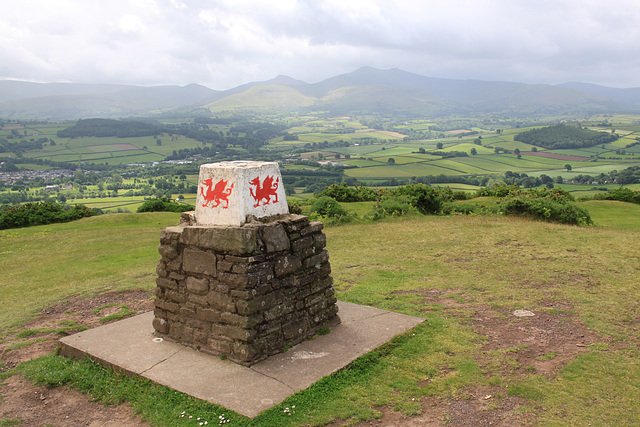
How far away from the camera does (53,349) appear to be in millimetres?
7820

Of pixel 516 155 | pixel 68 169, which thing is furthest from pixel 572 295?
pixel 68 169

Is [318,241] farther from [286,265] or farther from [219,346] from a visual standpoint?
[219,346]

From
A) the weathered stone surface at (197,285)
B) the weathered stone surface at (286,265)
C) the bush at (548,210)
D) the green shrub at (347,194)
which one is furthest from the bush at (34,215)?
the bush at (548,210)

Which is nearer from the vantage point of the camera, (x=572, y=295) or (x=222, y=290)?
(x=222, y=290)

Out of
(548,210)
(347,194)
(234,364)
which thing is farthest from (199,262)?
(347,194)

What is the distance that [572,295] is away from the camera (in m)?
9.37

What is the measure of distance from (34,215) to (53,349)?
1899cm

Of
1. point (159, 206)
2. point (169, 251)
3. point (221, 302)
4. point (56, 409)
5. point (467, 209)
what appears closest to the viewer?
point (56, 409)

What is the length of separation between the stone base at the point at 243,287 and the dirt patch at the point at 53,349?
5.32ft

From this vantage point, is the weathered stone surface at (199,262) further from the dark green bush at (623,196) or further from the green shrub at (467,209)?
the dark green bush at (623,196)

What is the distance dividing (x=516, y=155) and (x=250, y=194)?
3227 inches

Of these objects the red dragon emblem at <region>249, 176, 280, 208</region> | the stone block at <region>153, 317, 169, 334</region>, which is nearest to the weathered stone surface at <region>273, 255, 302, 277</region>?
the red dragon emblem at <region>249, 176, 280, 208</region>

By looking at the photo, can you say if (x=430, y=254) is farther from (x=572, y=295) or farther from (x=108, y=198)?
(x=108, y=198)

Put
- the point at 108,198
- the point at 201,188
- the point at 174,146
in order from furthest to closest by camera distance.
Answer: the point at 174,146 < the point at 108,198 < the point at 201,188
